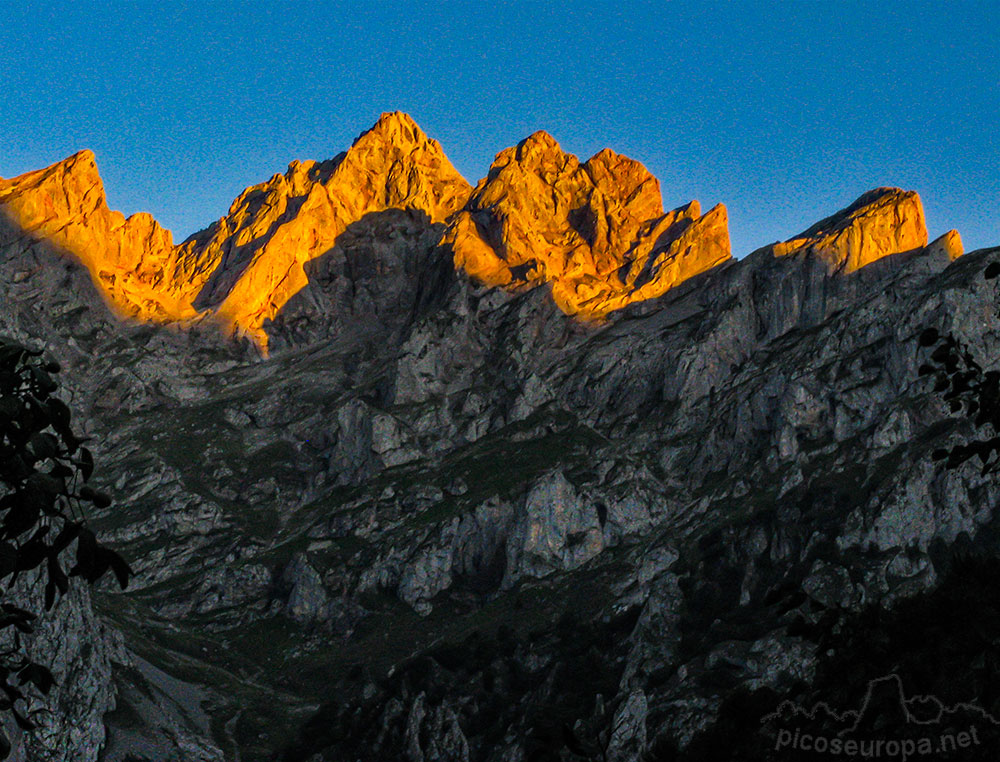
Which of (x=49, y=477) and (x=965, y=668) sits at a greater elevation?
(x=49, y=477)

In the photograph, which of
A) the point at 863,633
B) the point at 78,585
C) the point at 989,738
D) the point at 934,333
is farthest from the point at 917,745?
the point at 78,585

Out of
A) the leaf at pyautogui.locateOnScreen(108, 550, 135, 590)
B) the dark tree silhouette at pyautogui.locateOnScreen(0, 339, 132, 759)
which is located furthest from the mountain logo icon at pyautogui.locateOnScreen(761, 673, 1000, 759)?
the dark tree silhouette at pyautogui.locateOnScreen(0, 339, 132, 759)

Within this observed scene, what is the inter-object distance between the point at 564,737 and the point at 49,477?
6205 millimetres

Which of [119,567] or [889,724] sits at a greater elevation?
[119,567]

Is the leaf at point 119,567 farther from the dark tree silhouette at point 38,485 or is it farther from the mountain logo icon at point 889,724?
the mountain logo icon at point 889,724

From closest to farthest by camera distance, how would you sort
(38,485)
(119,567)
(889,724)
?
(119,567), (38,485), (889,724)

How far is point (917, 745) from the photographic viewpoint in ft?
64.3

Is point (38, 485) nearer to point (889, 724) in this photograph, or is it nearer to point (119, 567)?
point (119, 567)

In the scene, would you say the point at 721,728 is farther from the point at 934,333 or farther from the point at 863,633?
the point at 934,333

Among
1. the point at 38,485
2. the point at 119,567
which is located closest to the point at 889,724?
the point at 119,567

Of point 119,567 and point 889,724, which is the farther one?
point 889,724

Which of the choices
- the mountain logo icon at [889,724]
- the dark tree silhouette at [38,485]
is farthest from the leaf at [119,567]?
the mountain logo icon at [889,724]

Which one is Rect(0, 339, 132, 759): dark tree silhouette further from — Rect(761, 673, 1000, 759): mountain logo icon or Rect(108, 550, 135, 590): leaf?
Rect(761, 673, 1000, 759): mountain logo icon

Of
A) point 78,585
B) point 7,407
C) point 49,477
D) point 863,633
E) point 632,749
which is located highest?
point 78,585
